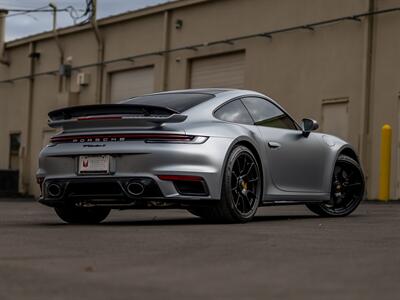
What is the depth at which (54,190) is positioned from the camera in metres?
8.52

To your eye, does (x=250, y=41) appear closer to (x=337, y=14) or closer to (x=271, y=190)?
(x=337, y=14)

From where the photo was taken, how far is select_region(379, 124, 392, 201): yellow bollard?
60.8 feet

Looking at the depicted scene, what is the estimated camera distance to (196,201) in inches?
323

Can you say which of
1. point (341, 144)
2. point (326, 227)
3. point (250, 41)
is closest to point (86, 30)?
point (250, 41)

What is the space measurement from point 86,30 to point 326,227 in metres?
23.2

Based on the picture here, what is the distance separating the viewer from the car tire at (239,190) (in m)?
8.30

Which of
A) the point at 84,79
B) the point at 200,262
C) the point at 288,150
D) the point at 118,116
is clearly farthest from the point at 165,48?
the point at 200,262

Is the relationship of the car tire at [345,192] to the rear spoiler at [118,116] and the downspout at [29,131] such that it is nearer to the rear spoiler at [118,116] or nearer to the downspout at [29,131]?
the rear spoiler at [118,116]

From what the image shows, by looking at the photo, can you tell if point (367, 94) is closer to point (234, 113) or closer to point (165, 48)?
point (165, 48)

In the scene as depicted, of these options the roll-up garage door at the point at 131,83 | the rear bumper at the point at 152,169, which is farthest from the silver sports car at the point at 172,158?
the roll-up garage door at the point at 131,83

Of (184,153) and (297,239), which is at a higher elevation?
(184,153)

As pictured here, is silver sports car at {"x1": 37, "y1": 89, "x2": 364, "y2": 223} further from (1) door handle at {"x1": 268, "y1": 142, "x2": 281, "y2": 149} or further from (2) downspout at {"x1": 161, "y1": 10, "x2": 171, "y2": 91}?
(2) downspout at {"x1": 161, "y1": 10, "x2": 171, "y2": 91}

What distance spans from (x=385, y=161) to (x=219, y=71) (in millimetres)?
6740

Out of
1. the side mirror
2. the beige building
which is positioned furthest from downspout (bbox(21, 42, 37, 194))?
the side mirror
